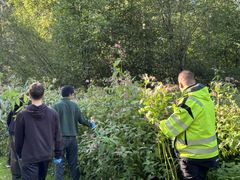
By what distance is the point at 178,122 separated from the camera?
482 centimetres

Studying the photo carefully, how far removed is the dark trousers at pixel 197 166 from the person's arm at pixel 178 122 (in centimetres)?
44

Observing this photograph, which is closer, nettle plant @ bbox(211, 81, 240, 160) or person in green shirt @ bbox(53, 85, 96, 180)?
nettle plant @ bbox(211, 81, 240, 160)

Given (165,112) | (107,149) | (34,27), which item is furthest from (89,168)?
(34,27)

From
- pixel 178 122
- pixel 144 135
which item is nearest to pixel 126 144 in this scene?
pixel 144 135

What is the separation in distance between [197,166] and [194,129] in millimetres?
495

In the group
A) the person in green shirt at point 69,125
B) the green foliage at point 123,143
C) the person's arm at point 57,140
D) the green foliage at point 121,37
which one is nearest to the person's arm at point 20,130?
the person's arm at point 57,140

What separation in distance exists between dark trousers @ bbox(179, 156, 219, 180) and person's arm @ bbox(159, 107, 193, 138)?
1.43 ft

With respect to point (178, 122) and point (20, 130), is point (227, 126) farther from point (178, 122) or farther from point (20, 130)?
point (20, 130)

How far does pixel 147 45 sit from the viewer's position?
16766 millimetres

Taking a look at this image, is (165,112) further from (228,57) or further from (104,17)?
A: (228,57)

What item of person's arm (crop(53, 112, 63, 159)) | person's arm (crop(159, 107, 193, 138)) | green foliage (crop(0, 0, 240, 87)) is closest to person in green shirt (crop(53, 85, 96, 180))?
person's arm (crop(53, 112, 63, 159))

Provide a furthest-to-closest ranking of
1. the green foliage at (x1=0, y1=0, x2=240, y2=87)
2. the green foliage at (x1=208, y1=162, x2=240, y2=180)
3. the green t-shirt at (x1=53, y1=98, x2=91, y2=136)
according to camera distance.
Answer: the green foliage at (x1=0, y1=0, x2=240, y2=87) < the green t-shirt at (x1=53, y1=98, x2=91, y2=136) < the green foliage at (x1=208, y1=162, x2=240, y2=180)

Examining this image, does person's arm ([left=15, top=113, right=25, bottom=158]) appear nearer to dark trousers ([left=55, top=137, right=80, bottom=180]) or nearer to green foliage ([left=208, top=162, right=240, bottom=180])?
dark trousers ([left=55, top=137, right=80, bottom=180])

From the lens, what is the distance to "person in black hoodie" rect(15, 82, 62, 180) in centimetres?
522
